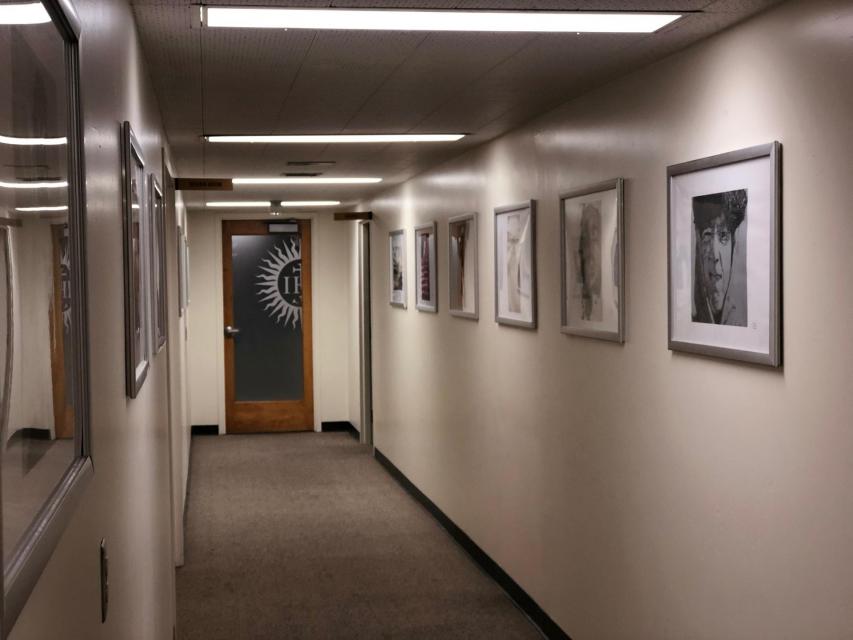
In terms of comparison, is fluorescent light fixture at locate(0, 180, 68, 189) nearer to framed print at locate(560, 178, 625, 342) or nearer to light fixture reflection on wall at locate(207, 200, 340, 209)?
framed print at locate(560, 178, 625, 342)

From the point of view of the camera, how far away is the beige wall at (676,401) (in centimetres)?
248

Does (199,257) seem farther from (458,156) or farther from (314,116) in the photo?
(314,116)

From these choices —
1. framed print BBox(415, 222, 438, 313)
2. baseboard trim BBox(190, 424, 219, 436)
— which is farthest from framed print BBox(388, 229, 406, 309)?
baseboard trim BBox(190, 424, 219, 436)

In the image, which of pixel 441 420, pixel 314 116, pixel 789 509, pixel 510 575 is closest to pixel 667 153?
pixel 789 509

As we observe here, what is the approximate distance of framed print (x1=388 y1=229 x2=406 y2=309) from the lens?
26.5ft

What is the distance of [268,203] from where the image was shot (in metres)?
10.2

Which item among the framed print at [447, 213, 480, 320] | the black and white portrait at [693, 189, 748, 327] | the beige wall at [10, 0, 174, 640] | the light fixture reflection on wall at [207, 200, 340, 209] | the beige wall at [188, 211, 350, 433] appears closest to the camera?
the beige wall at [10, 0, 174, 640]

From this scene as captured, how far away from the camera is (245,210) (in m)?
11.1

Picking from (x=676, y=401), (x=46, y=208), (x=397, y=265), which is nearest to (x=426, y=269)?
(x=397, y=265)

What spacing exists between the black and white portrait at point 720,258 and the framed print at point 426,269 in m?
3.85

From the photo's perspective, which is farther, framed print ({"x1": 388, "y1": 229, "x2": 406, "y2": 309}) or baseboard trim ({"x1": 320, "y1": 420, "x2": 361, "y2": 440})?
baseboard trim ({"x1": 320, "y1": 420, "x2": 361, "y2": 440})

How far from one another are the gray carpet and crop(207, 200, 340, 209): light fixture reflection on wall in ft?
8.71

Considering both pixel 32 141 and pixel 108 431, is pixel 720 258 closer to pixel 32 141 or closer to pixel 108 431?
pixel 108 431

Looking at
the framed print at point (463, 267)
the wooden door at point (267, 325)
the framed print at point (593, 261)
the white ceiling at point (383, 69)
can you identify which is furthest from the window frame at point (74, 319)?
the wooden door at point (267, 325)
